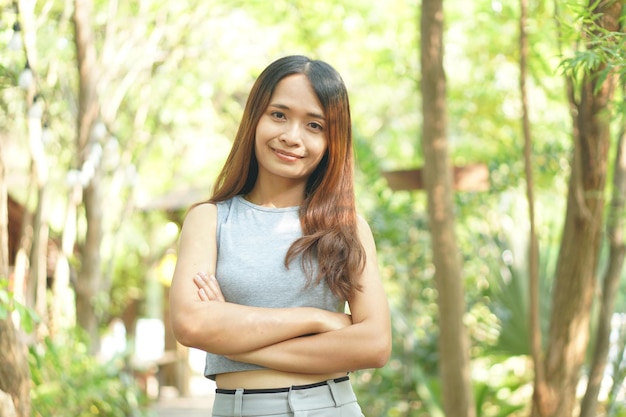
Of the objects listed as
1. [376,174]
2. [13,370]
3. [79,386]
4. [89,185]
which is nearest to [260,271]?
[13,370]

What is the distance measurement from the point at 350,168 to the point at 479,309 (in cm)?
509

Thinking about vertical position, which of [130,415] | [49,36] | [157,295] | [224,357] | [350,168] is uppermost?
[49,36]

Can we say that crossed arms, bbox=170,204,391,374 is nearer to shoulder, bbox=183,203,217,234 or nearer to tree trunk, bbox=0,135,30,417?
shoulder, bbox=183,203,217,234

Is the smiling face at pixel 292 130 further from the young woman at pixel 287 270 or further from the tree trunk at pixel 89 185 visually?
the tree trunk at pixel 89 185

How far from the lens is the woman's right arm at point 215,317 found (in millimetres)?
1886

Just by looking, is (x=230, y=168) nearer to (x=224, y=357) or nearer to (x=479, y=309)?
(x=224, y=357)

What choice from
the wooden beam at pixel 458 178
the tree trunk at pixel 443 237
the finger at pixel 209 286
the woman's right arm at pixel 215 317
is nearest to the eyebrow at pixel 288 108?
the woman's right arm at pixel 215 317

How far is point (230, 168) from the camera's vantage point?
2.10 meters

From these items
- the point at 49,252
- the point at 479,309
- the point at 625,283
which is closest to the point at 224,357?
the point at 625,283

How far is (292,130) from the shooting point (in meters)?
1.98

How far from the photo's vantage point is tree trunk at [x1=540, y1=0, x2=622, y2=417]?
3.70 m

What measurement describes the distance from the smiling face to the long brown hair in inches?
0.6

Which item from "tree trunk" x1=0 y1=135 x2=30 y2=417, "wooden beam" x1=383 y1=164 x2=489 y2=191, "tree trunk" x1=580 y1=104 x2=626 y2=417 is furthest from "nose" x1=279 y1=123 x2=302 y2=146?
"wooden beam" x1=383 y1=164 x2=489 y2=191

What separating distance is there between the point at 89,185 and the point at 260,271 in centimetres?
564
